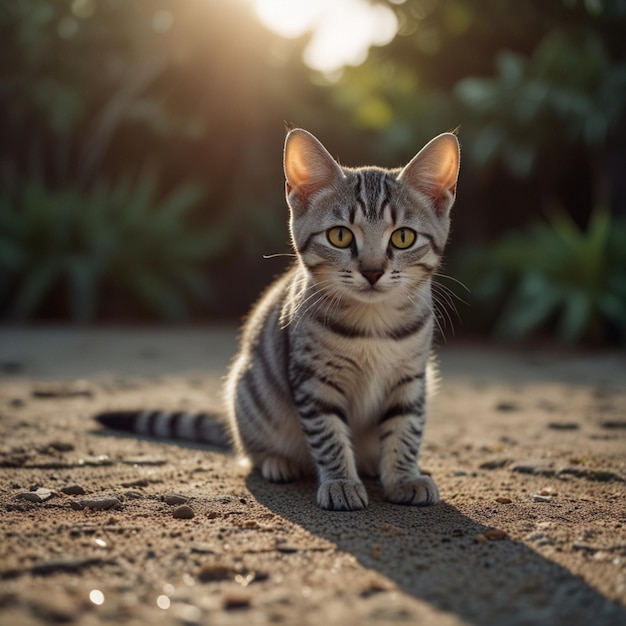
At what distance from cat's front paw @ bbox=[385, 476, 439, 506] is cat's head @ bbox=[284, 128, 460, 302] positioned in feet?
2.11

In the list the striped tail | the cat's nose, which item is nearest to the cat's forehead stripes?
the cat's nose

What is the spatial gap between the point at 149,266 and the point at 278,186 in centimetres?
205

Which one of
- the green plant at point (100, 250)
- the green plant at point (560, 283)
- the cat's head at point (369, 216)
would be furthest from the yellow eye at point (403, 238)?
the green plant at point (100, 250)

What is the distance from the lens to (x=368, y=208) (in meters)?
2.50

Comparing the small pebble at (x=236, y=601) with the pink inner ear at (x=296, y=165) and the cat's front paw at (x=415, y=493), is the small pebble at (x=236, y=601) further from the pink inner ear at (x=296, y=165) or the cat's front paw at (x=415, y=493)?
the pink inner ear at (x=296, y=165)

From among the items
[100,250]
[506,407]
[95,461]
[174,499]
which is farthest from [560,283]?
[174,499]

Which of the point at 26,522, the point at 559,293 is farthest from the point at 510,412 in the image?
the point at 559,293

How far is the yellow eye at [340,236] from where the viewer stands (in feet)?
8.13

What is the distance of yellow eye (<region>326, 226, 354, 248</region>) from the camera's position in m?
2.48

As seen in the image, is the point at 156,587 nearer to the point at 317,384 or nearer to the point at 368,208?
the point at 317,384

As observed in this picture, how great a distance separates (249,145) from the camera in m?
9.88

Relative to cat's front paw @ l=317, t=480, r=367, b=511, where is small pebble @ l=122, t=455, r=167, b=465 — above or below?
below

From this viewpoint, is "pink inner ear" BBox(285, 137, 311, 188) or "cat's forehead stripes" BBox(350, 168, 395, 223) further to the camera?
"pink inner ear" BBox(285, 137, 311, 188)

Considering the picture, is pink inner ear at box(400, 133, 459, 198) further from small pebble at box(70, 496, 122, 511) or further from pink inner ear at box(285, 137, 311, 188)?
small pebble at box(70, 496, 122, 511)
